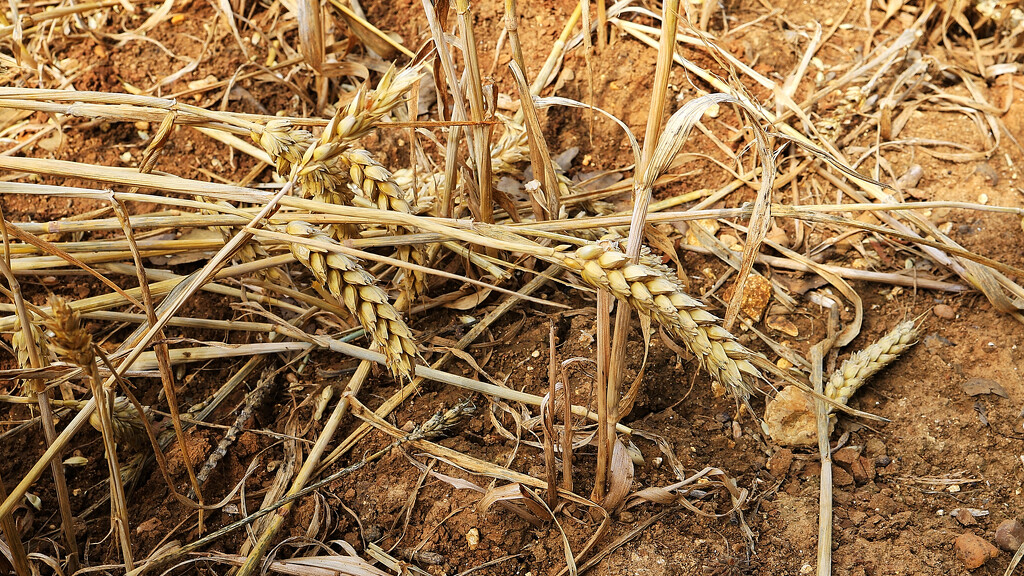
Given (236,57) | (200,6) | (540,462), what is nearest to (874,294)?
(540,462)

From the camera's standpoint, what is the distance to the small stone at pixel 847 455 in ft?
5.22

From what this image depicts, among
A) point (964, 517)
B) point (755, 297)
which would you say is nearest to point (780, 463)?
point (964, 517)

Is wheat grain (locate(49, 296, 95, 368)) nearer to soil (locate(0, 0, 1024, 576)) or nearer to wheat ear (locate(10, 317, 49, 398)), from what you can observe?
wheat ear (locate(10, 317, 49, 398))

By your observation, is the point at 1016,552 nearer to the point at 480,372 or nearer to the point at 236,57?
the point at 480,372

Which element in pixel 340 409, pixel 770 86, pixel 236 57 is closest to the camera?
pixel 340 409

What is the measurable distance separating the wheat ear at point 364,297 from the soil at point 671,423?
350 mm

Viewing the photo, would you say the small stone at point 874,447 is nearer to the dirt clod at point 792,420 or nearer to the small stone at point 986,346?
the dirt clod at point 792,420

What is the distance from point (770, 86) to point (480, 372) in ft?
4.47

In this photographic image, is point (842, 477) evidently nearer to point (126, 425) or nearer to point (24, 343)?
point (126, 425)

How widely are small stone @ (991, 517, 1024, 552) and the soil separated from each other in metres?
0.03

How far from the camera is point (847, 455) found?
1.60 metres

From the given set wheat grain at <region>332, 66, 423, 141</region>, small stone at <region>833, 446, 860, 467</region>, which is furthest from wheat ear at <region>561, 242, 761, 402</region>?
small stone at <region>833, 446, 860, 467</region>

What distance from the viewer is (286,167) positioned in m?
1.49

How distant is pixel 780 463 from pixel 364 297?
100 centimetres
